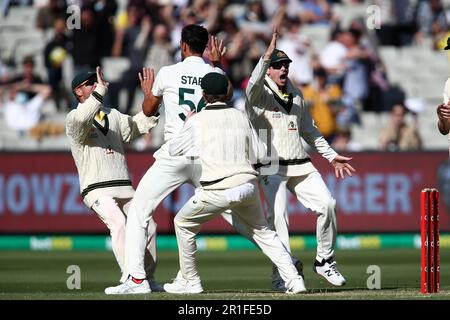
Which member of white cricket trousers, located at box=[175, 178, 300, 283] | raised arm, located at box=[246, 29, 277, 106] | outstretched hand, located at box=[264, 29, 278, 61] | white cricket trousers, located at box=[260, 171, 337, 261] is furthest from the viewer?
white cricket trousers, located at box=[260, 171, 337, 261]

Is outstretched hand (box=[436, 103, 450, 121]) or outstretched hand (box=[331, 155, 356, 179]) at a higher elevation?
outstretched hand (box=[436, 103, 450, 121])

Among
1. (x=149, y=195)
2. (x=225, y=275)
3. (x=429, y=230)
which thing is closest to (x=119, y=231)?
(x=149, y=195)

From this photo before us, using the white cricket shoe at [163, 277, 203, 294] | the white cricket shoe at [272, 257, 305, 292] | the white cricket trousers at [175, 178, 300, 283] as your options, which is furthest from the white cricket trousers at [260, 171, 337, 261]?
the white cricket shoe at [163, 277, 203, 294]

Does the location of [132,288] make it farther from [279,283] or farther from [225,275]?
[225,275]

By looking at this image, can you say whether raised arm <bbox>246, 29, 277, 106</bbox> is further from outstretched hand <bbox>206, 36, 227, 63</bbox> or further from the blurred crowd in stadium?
the blurred crowd in stadium

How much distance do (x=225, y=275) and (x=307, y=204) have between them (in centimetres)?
222

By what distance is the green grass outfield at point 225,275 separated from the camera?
8547 mm

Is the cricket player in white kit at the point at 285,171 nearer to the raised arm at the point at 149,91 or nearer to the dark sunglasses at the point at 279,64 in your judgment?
the dark sunglasses at the point at 279,64

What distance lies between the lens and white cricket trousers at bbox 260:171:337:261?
30.4 feet

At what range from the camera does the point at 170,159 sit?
870 cm

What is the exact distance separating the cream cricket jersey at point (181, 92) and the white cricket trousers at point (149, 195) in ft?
0.85

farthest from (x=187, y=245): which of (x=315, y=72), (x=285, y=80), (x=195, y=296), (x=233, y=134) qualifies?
(x=315, y=72)

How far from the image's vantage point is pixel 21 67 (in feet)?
59.8

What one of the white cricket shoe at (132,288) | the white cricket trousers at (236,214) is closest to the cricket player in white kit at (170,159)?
the white cricket shoe at (132,288)
